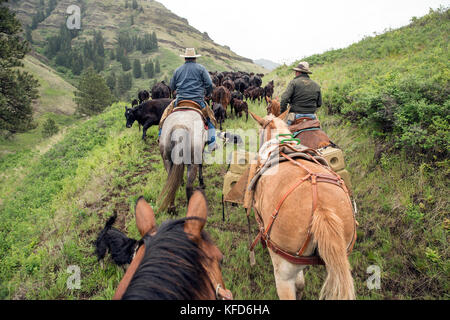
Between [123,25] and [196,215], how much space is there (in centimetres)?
17288

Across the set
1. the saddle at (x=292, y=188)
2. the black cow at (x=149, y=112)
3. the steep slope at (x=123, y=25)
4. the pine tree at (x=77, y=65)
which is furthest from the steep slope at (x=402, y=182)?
the steep slope at (x=123, y=25)

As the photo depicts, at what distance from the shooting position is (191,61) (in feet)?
17.4

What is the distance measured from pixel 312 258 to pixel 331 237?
0.39 meters

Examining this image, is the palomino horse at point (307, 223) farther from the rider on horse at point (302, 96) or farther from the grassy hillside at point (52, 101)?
the grassy hillside at point (52, 101)

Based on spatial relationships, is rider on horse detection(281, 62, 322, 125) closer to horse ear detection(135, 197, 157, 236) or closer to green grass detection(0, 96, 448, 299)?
green grass detection(0, 96, 448, 299)

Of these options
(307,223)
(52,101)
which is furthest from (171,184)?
(52,101)

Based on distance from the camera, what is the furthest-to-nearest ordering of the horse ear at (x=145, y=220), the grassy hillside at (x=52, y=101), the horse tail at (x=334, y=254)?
the grassy hillside at (x=52, y=101) → the horse tail at (x=334, y=254) → the horse ear at (x=145, y=220)

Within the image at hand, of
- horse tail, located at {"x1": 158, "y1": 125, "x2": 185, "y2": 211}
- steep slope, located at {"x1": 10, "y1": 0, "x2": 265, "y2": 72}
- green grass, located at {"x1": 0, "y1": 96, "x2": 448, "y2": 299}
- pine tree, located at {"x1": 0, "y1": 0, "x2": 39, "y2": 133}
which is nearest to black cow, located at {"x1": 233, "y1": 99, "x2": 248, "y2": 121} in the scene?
green grass, located at {"x1": 0, "y1": 96, "x2": 448, "y2": 299}

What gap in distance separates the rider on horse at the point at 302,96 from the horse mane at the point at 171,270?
4.34m

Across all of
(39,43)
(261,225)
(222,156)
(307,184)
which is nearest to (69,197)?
(222,156)

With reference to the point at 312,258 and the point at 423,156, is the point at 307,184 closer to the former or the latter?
the point at 312,258

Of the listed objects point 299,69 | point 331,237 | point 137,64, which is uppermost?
point 137,64

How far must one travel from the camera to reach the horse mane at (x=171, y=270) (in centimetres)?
121

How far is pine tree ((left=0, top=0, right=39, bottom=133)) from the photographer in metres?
15.6
